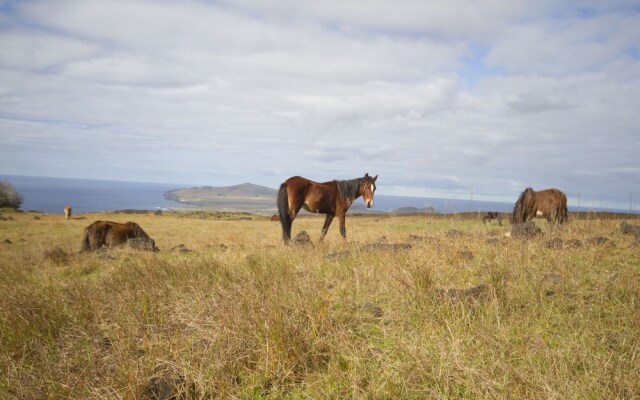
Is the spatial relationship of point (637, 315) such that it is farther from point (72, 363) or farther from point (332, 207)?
point (332, 207)

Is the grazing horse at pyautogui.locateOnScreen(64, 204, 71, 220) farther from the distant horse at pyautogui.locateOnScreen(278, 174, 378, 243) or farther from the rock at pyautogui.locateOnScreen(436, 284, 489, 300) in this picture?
the rock at pyautogui.locateOnScreen(436, 284, 489, 300)

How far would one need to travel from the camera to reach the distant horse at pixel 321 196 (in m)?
12.9

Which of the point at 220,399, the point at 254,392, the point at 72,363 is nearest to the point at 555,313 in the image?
the point at 254,392

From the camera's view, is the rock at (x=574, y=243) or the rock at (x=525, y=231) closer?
the rock at (x=574, y=243)

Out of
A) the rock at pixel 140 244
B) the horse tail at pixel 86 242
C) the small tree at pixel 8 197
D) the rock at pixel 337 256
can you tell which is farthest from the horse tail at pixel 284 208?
the small tree at pixel 8 197

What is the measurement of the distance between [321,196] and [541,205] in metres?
10.2

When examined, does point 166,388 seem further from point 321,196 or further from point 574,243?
point 321,196

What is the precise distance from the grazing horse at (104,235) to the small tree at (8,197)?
180ft

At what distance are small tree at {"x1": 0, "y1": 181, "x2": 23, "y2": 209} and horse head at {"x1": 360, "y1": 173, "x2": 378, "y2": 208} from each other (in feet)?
205

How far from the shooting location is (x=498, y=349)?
10.1 ft

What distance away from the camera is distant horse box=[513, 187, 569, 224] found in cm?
1593

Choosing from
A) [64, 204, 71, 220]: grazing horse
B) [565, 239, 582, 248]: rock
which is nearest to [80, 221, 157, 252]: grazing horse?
[565, 239, 582, 248]: rock

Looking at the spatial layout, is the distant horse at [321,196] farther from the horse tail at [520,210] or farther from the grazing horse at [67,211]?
the grazing horse at [67,211]

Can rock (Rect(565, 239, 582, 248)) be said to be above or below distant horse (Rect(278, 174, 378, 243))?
below
